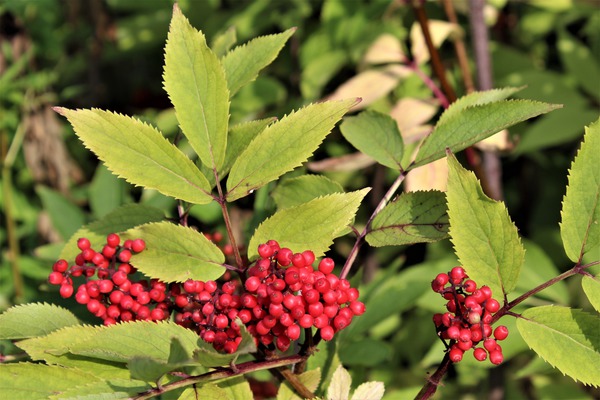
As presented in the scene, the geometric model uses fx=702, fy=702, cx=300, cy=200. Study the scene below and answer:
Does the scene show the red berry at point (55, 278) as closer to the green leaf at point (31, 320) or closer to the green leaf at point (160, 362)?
the green leaf at point (31, 320)

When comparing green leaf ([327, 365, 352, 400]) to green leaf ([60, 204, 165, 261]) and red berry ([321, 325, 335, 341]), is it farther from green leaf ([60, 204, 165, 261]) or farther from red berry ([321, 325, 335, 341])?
green leaf ([60, 204, 165, 261])

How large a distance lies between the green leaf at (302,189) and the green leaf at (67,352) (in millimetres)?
360

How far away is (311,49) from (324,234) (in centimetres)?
128

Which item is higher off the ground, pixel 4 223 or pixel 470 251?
pixel 470 251

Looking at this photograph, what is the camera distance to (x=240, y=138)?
1009 millimetres

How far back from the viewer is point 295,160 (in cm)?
90

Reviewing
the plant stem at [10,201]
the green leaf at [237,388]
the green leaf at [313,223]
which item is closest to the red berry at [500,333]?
the green leaf at [313,223]

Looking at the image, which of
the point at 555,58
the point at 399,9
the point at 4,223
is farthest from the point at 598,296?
the point at 4,223

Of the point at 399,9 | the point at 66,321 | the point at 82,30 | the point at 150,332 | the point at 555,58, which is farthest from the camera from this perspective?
the point at 82,30

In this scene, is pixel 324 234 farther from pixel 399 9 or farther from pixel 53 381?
pixel 399 9

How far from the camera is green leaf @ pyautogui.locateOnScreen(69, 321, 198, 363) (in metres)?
0.84

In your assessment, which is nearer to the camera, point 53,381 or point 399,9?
point 53,381

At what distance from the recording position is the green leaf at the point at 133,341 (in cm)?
84

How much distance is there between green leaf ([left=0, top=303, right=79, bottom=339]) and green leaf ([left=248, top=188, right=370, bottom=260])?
311mm
